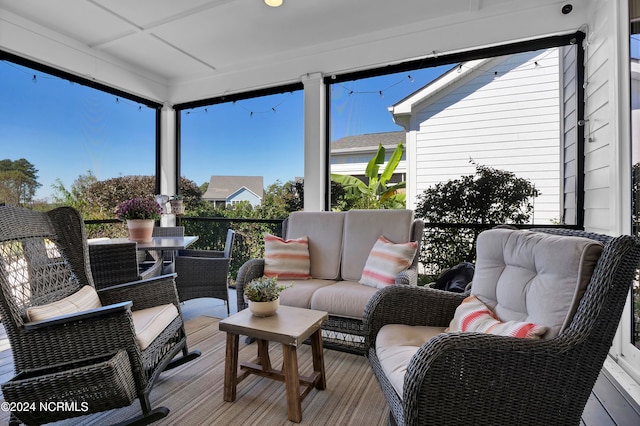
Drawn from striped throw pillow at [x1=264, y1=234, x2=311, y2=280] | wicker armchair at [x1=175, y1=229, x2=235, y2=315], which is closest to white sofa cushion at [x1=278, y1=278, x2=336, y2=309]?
striped throw pillow at [x1=264, y1=234, x2=311, y2=280]

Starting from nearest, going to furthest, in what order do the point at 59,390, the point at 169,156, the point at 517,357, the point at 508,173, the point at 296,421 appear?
the point at 517,357 < the point at 59,390 < the point at 296,421 < the point at 508,173 < the point at 169,156

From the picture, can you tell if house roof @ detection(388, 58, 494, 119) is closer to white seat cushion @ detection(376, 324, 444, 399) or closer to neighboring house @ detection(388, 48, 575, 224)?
neighboring house @ detection(388, 48, 575, 224)

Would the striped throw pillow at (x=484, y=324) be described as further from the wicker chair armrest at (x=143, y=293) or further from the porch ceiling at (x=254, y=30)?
the porch ceiling at (x=254, y=30)

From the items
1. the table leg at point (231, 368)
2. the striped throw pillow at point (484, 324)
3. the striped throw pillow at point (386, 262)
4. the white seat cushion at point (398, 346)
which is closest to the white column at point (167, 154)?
the striped throw pillow at point (386, 262)

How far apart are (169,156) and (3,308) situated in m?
3.82

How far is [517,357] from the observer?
1.09 m

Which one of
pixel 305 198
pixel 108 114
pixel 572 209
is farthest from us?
pixel 108 114

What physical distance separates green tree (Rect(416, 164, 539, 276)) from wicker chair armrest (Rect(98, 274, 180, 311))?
2.44m

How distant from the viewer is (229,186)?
15.6ft

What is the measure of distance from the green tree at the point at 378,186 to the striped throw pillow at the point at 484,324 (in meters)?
2.04

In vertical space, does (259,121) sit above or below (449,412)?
above

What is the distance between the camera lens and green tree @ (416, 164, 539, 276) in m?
3.15

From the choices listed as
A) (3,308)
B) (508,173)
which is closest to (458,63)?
(508,173)

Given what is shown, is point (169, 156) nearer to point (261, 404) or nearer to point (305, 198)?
point (305, 198)
